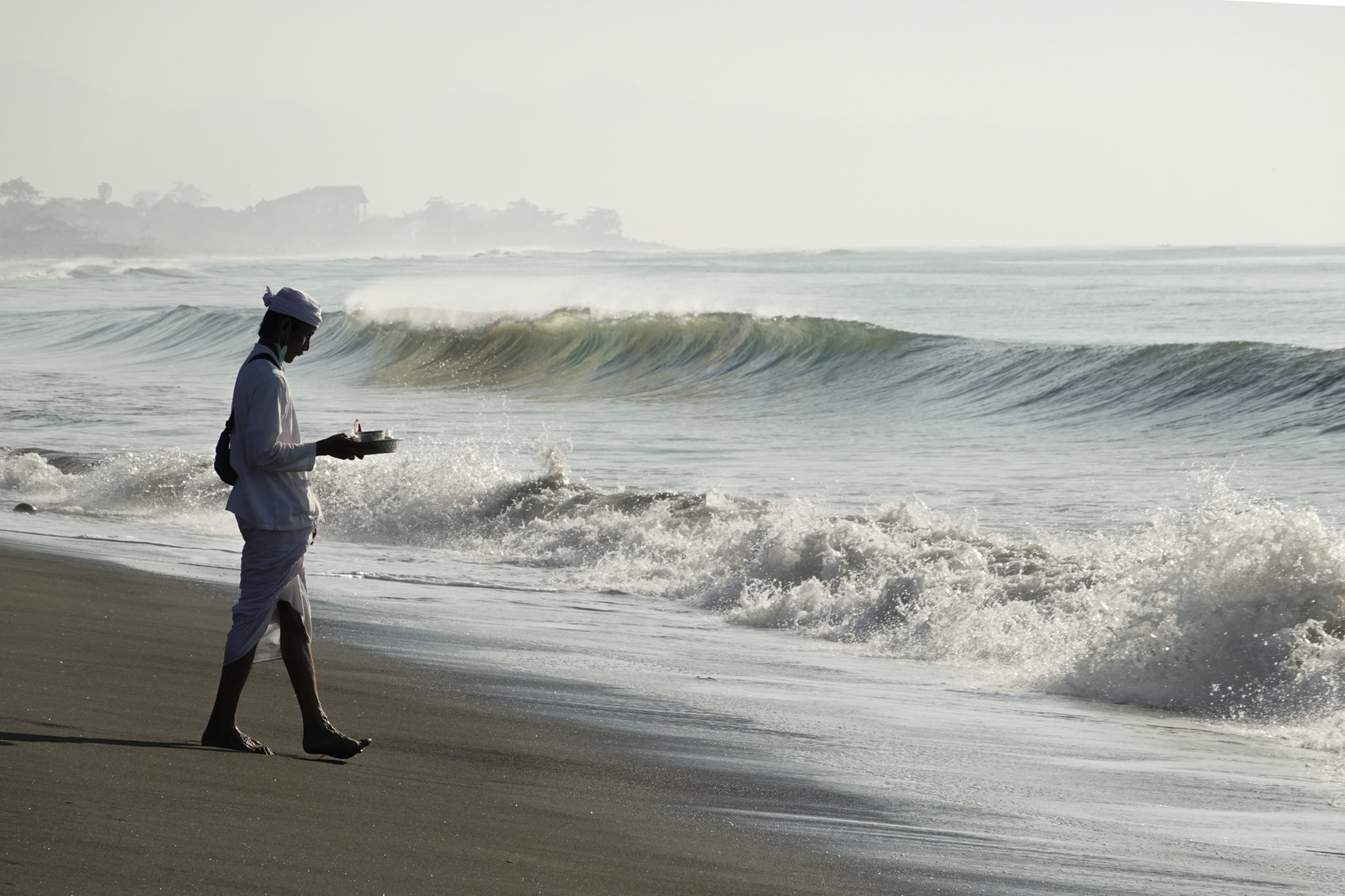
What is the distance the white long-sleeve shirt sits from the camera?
404 centimetres

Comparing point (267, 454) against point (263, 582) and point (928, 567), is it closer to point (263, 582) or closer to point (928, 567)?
point (263, 582)

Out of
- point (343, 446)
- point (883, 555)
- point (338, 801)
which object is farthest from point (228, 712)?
point (883, 555)

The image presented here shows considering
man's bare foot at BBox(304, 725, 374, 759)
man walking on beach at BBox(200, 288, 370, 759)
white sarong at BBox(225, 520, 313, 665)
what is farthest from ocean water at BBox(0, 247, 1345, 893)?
white sarong at BBox(225, 520, 313, 665)

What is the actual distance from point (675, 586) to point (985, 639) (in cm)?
250

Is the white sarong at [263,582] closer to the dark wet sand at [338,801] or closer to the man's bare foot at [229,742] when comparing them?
the man's bare foot at [229,742]

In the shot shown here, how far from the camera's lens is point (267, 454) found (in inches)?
159

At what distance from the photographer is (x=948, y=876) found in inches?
146

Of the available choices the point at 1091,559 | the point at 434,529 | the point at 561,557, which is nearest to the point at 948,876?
the point at 1091,559

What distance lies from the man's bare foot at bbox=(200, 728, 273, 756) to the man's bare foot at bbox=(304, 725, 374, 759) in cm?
13

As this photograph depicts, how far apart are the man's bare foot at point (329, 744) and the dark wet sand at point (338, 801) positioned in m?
0.04

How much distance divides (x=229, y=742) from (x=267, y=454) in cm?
90

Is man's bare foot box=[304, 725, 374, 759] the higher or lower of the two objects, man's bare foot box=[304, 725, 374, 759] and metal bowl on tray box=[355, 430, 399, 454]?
the lower

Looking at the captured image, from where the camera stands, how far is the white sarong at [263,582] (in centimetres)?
414

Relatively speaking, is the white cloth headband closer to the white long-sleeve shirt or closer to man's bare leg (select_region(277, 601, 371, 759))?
the white long-sleeve shirt
